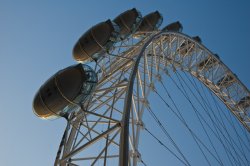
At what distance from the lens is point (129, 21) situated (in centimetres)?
1917

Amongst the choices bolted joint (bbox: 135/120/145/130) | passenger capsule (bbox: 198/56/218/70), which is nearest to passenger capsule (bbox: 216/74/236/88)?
passenger capsule (bbox: 198/56/218/70)

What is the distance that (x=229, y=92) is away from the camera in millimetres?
31344

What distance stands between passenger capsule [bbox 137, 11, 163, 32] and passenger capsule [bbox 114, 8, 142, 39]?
3.94 m

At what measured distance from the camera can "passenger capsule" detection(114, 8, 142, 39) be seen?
18.9 metres

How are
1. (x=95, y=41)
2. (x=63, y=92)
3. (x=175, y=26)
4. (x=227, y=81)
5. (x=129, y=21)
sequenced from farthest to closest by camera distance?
1. (x=227, y=81)
2. (x=175, y=26)
3. (x=129, y=21)
4. (x=95, y=41)
5. (x=63, y=92)

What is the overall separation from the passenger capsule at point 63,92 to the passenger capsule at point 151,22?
45.2 ft

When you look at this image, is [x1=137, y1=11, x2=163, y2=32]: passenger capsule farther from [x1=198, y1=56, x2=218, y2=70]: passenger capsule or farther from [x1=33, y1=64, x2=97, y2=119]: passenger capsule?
[x1=33, y1=64, x2=97, y2=119]: passenger capsule

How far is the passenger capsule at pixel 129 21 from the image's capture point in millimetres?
18875

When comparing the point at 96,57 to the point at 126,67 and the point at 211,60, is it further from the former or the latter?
the point at 211,60

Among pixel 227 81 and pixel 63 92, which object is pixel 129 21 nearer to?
pixel 63 92

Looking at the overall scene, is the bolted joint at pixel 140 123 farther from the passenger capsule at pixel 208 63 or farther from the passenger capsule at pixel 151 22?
the passenger capsule at pixel 208 63

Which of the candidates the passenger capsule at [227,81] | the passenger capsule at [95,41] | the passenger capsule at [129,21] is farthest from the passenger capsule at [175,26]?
the passenger capsule at [95,41]

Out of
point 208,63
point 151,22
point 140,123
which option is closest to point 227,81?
point 208,63

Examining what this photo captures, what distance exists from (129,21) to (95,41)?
4.74 m
